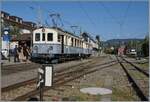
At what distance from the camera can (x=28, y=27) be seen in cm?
11412

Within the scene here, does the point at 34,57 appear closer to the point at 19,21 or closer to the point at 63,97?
the point at 63,97

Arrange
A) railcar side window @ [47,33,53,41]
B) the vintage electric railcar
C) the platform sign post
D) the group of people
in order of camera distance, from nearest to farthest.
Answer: the platform sign post, the vintage electric railcar, railcar side window @ [47,33,53,41], the group of people

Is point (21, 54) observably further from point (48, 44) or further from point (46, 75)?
point (46, 75)

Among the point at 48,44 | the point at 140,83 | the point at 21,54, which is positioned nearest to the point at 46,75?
the point at 140,83

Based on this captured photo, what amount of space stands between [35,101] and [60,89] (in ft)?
10.5

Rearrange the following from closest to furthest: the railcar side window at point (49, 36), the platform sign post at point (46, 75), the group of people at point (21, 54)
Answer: the platform sign post at point (46, 75) < the railcar side window at point (49, 36) < the group of people at point (21, 54)

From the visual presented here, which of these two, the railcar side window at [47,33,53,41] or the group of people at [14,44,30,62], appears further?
the group of people at [14,44,30,62]

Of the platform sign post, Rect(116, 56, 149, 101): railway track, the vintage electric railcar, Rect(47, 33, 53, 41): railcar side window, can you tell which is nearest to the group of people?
the vintage electric railcar

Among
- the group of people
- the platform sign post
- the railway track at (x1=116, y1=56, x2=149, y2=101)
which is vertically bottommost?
the railway track at (x1=116, y1=56, x2=149, y2=101)

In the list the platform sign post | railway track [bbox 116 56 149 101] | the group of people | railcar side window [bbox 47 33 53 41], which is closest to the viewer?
the platform sign post

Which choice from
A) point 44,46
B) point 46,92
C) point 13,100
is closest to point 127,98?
point 46,92

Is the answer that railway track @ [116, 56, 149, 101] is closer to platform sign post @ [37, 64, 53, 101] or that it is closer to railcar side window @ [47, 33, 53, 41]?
platform sign post @ [37, 64, 53, 101]

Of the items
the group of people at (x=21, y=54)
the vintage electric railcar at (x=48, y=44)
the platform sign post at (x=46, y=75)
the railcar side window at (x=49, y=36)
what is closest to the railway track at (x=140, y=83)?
the platform sign post at (x=46, y=75)

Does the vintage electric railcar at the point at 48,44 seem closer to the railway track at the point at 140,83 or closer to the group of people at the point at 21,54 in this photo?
the group of people at the point at 21,54
